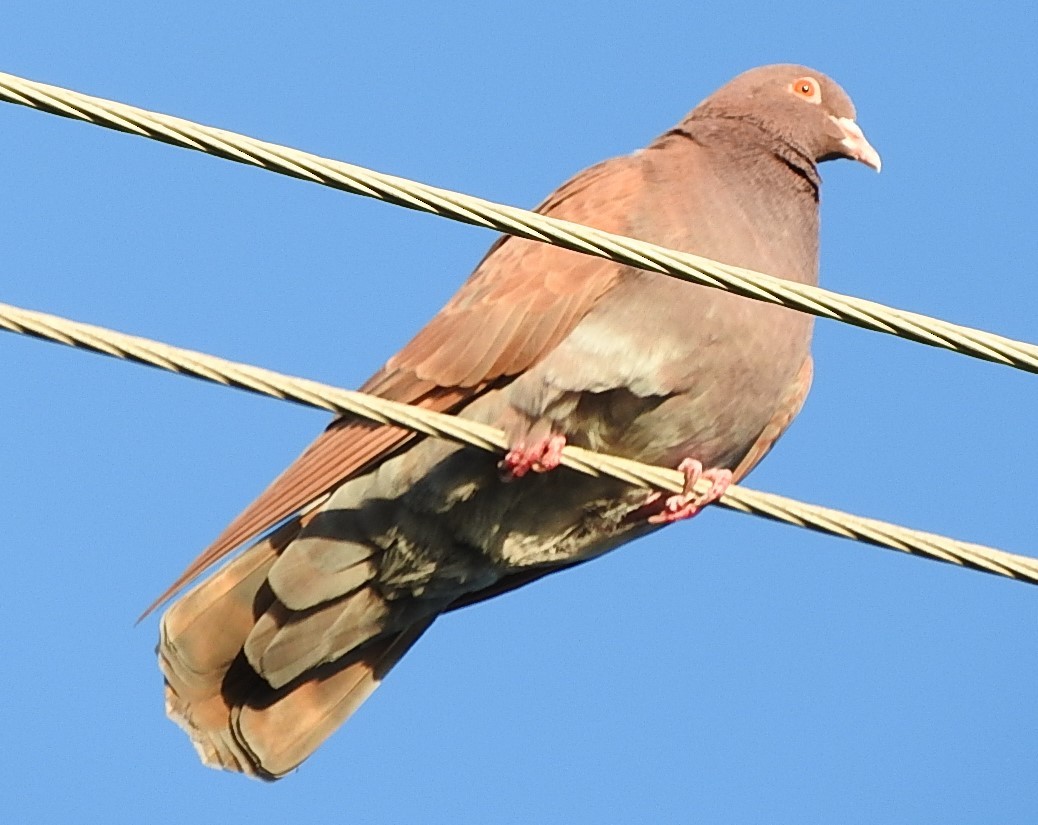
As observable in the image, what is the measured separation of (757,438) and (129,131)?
3.44m

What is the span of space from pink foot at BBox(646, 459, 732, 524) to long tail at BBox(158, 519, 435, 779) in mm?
1171

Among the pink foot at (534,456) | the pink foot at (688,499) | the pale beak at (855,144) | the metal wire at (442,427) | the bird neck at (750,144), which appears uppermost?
the pale beak at (855,144)

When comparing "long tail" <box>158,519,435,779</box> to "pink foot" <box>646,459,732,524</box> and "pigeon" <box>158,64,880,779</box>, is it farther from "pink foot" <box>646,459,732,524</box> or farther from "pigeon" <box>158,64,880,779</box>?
"pink foot" <box>646,459,732,524</box>

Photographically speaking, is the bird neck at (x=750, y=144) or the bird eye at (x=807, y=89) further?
the bird eye at (x=807, y=89)

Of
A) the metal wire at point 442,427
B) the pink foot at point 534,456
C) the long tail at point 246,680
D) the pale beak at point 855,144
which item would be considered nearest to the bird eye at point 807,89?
the pale beak at point 855,144

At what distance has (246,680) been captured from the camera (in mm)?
6953

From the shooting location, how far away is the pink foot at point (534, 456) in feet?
19.6

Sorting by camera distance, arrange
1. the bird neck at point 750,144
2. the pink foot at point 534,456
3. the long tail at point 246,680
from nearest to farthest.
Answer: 1. the pink foot at point 534,456
2. the long tail at point 246,680
3. the bird neck at point 750,144

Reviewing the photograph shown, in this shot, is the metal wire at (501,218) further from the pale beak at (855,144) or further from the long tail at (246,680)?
the pale beak at (855,144)

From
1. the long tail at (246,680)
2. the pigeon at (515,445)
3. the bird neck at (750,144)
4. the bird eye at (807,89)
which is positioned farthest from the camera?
the bird eye at (807,89)

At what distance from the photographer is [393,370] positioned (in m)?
6.50

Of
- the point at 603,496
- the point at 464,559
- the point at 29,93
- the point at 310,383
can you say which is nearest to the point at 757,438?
the point at 603,496

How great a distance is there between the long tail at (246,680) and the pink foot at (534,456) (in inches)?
39.2

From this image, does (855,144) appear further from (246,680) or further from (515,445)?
(246,680)
